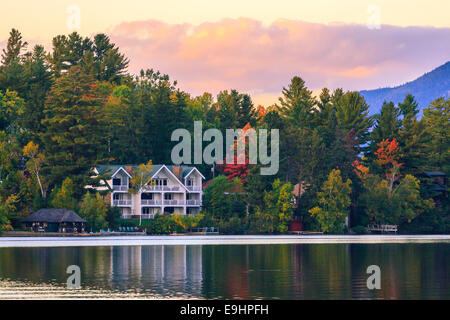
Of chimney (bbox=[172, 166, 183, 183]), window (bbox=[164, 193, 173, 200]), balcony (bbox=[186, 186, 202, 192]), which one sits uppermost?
chimney (bbox=[172, 166, 183, 183])

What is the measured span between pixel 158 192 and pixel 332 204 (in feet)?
73.8

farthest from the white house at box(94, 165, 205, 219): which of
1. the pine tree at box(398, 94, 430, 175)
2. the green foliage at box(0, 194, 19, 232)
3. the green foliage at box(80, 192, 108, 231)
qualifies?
the pine tree at box(398, 94, 430, 175)

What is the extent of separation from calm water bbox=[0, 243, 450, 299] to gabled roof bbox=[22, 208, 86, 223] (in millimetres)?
13784

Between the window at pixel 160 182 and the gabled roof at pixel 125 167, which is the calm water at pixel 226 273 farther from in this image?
the window at pixel 160 182

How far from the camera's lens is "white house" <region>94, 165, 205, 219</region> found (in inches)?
4109

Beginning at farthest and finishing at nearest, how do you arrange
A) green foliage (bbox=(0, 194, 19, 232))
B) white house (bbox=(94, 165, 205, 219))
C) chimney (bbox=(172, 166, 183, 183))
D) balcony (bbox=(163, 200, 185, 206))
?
chimney (bbox=(172, 166, 183, 183))
balcony (bbox=(163, 200, 185, 206))
white house (bbox=(94, 165, 205, 219))
green foliage (bbox=(0, 194, 19, 232))

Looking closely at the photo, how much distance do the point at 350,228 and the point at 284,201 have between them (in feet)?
46.0

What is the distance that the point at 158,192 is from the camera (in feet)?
349

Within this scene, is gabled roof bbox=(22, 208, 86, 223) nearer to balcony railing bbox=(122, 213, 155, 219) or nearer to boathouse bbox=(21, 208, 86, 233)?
boathouse bbox=(21, 208, 86, 233)

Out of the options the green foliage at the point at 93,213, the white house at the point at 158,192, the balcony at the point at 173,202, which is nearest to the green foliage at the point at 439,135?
the white house at the point at 158,192

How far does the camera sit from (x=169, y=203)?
106188 millimetres

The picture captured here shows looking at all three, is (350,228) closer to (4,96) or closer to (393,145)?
(393,145)

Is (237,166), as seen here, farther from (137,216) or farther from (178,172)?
(137,216)

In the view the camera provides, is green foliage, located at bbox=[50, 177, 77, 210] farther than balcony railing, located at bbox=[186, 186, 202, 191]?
No
